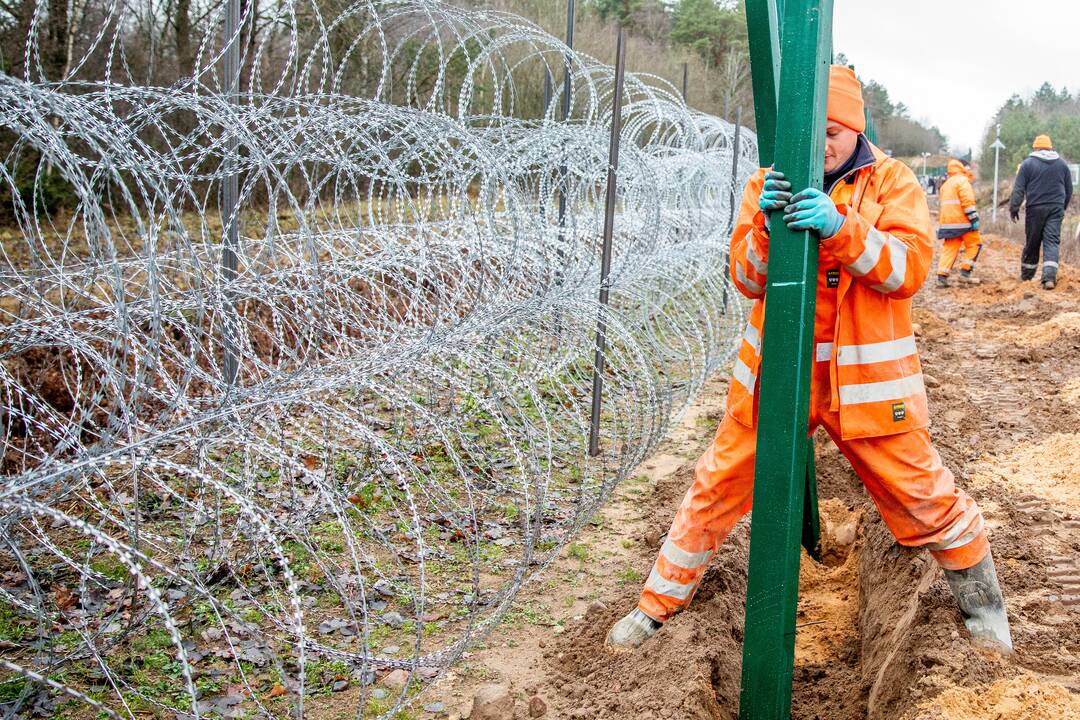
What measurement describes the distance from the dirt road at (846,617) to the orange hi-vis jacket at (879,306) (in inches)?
30.6

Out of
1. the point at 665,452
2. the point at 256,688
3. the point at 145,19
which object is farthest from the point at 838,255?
the point at 145,19

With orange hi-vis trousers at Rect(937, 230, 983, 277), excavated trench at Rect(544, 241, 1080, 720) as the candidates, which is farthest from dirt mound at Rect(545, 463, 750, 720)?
orange hi-vis trousers at Rect(937, 230, 983, 277)

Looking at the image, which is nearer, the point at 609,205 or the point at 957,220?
the point at 609,205

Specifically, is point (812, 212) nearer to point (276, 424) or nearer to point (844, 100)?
point (844, 100)

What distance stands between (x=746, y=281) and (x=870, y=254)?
455 millimetres

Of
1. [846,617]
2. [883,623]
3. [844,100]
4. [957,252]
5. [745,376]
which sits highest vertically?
[844,100]

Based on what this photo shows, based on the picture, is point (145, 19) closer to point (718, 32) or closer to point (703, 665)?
point (703, 665)

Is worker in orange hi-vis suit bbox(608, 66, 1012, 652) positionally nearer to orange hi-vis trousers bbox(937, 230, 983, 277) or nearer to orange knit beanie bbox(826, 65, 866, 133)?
orange knit beanie bbox(826, 65, 866, 133)

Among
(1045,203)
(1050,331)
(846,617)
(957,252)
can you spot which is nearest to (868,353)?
(846,617)

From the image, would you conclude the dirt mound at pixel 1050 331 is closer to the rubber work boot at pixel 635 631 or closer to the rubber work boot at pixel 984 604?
the rubber work boot at pixel 984 604

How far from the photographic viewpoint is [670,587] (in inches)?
129

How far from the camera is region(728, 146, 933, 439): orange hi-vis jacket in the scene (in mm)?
2783

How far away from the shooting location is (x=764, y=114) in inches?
116

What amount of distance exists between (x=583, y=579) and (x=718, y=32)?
37.0 metres
